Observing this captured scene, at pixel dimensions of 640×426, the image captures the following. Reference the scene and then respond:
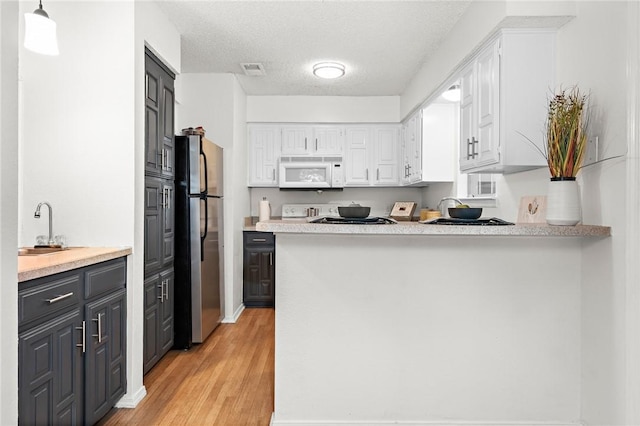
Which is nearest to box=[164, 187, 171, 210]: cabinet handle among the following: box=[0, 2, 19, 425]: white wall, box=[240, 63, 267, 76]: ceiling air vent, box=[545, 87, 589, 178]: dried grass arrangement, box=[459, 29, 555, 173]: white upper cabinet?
box=[240, 63, 267, 76]: ceiling air vent

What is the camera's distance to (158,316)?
10.5 ft

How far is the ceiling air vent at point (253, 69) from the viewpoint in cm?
436

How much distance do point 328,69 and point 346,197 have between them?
6.89ft

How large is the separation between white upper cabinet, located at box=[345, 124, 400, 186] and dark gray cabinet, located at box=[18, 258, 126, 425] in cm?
367

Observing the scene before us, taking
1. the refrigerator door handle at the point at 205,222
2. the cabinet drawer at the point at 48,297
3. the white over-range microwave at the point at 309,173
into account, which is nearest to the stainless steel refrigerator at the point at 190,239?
the refrigerator door handle at the point at 205,222

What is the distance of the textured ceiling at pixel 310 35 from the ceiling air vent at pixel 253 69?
0.07m

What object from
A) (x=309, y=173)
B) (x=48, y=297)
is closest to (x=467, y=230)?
(x=48, y=297)

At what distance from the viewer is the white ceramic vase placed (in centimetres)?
208

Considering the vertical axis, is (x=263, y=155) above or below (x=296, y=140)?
below

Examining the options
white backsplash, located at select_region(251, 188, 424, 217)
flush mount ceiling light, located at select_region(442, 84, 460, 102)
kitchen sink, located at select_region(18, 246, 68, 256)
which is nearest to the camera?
kitchen sink, located at select_region(18, 246, 68, 256)

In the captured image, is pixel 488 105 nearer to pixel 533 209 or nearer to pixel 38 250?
pixel 533 209

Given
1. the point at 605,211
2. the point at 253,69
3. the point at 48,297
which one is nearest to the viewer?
the point at 48,297

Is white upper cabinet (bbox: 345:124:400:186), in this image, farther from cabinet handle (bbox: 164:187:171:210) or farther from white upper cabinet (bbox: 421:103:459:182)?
cabinet handle (bbox: 164:187:171:210)

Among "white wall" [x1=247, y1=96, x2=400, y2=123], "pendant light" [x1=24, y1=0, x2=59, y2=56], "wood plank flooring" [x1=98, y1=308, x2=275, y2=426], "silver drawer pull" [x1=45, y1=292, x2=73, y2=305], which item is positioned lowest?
"wood plank flooring" [x1=98, y1=308, x2=275, y2=426]
